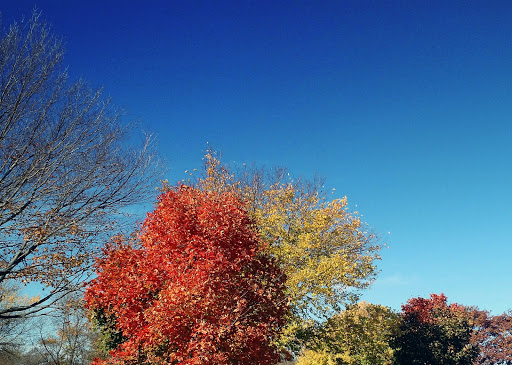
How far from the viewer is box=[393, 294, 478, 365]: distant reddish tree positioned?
40406 millimetres

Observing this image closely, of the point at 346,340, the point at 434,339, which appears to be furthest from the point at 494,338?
the point at 346,340

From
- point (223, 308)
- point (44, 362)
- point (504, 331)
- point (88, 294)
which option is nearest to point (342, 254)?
point (223, 308)

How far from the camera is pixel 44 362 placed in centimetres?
5269

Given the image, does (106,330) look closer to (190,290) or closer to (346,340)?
(190,290)

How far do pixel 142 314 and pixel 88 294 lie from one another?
9.25ft

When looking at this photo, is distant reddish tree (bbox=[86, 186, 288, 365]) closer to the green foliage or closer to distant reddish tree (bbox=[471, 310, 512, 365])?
the green foliage

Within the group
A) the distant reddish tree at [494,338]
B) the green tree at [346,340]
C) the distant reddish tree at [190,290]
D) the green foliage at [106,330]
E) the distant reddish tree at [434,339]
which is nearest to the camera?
the distant reddish tree at [190,290]

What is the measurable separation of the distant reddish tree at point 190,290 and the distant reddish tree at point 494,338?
181ft

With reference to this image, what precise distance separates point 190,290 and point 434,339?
116ft

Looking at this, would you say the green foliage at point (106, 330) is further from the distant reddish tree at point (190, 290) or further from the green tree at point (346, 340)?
the green tree at point (346, 340)

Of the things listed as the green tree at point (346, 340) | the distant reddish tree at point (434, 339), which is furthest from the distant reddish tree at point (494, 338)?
the green tree at point (346, 340)

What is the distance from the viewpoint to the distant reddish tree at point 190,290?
1546cm

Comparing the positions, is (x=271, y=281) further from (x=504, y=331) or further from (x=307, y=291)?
(x=504, y=331)

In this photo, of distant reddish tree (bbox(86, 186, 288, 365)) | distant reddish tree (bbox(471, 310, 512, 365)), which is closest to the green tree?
distant reddish tree (bbox(86, 186, 288, 365))
